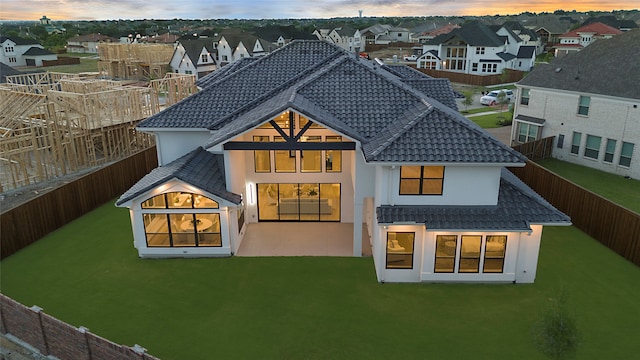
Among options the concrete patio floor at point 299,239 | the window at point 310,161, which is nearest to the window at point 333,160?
the window at point 310,161

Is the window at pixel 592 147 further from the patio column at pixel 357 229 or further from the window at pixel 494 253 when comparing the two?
the patio column at pixel 357 229

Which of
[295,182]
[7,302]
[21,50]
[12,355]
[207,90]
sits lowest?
[12,355]

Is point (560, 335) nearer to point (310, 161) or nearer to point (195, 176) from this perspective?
point (310, 161)

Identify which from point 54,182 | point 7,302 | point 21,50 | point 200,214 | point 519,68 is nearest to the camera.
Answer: point 7,302

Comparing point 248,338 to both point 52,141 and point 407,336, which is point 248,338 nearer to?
point 407,336

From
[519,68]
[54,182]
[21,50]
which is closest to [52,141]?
[54,182]

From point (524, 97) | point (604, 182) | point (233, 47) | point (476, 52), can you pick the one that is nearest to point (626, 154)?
point (604, 182)
